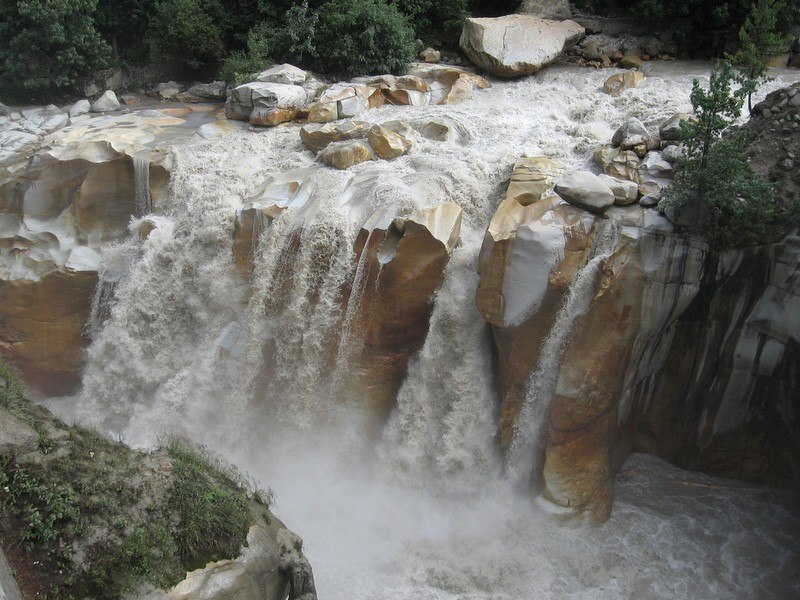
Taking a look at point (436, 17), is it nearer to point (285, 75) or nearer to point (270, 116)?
point (285, 75)

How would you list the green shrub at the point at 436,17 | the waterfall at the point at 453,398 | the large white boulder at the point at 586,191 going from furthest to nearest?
1. the green shrub at the point at 436,17
2. the waterfall at the point at 453,398
3. the large white boulder at the point at 586,191

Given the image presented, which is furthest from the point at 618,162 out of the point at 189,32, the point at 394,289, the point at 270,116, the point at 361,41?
the point at 189,32

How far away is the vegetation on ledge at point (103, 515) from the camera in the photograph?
17.5 feet

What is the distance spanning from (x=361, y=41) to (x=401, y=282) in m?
Result: 7.27

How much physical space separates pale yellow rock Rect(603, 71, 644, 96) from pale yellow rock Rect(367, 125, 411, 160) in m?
4.30

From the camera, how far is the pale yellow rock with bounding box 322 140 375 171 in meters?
10.6

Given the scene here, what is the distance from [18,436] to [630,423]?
24.0ft

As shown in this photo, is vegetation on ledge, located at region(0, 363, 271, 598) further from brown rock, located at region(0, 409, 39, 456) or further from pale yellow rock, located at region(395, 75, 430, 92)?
pale yellow rock, located at region(395, 75, 430, 92)

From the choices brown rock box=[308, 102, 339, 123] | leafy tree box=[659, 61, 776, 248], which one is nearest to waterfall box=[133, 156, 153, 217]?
brown rock box=[308, 102, 339, 123]

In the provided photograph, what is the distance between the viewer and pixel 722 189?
26.1ft

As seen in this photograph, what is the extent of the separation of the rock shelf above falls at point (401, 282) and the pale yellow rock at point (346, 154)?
0.39 metres

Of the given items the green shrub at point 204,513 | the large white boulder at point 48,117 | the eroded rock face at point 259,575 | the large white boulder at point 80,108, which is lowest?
the eroded rock face at point 259,575

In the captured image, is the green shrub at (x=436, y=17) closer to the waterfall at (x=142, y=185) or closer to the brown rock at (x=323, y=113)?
the brown rock at (x=323, y=113)

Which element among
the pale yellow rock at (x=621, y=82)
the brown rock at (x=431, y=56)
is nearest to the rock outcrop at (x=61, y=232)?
the brown rock at (x=431, y=56)
